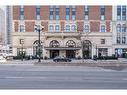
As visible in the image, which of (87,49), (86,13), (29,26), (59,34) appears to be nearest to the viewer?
(59,34)

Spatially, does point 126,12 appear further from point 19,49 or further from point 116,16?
point 19,49

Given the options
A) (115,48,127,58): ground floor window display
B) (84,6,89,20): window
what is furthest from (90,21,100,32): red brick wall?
(115,48,127,58): ground floor window display

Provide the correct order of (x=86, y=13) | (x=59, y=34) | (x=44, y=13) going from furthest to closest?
(x=44, y=13) → (x=86, y=13) → (x=59, y=34)

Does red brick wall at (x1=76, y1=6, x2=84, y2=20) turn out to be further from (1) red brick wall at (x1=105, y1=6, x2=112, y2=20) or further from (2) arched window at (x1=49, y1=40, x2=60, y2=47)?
(2) arched window at (x1=49, y1=40, x2=60, y2=47)

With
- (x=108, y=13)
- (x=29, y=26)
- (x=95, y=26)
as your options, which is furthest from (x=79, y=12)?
(x=29, y=26)

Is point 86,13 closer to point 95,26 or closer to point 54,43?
point 95,26

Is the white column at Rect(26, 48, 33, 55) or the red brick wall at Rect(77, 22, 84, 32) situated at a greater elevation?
the red brick wall at Rect(77, 22, 84, 32)

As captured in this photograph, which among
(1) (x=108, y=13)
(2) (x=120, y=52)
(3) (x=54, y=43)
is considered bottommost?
(2) (x=120, y=52)

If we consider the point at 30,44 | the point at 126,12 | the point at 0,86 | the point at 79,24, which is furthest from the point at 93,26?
the point at 0,86

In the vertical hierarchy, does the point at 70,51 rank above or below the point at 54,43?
below

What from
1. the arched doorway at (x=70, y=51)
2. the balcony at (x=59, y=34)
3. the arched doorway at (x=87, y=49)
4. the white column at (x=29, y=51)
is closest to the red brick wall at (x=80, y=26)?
the balcony at (x=59, y=34)

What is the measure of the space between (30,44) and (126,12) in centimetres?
2424
